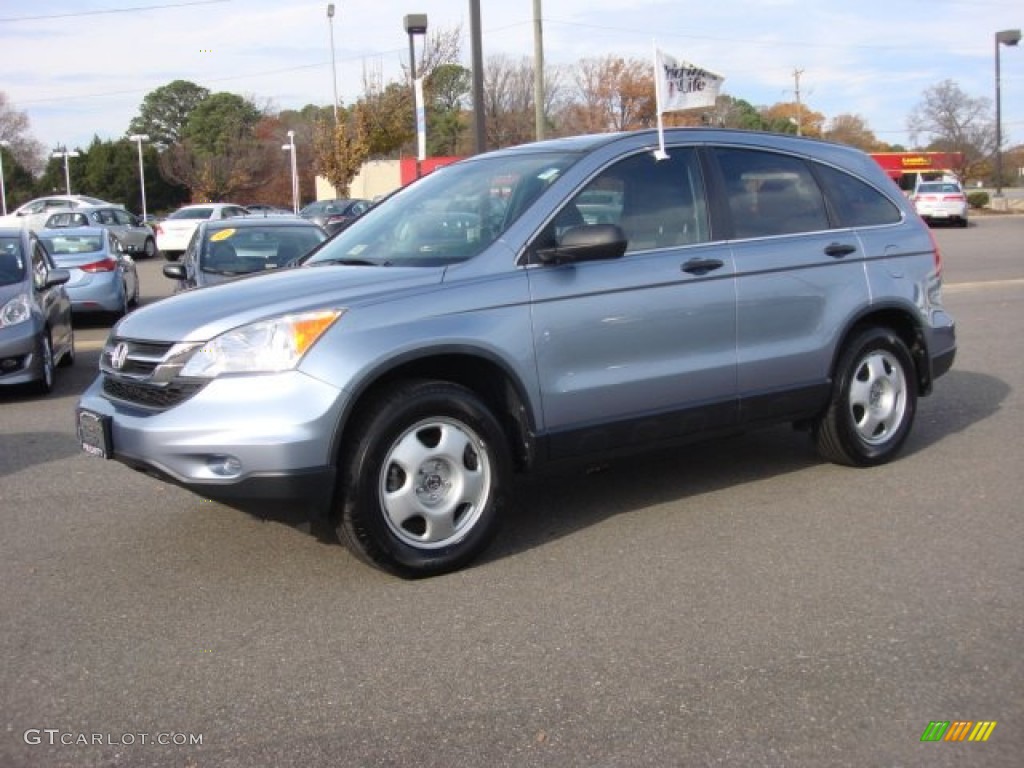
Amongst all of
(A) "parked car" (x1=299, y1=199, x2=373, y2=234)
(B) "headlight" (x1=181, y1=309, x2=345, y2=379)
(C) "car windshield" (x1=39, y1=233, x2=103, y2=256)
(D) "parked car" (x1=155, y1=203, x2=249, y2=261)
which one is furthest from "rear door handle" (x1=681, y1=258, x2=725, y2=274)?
(A) "parked car" (x1=299, y1=199, x2=373, y2=234)

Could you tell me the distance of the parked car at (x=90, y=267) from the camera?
14531mm

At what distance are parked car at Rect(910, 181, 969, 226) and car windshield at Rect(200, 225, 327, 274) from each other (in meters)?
32.3

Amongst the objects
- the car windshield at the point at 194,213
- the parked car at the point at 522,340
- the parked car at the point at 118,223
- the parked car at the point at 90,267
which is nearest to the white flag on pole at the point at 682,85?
the parked car at the point at 522,340

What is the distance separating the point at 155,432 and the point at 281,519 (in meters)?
0.63

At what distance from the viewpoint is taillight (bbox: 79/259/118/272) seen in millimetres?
14594

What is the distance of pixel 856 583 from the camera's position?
15.4 feet

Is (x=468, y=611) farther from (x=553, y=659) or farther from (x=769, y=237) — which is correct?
(x=769, y=237)

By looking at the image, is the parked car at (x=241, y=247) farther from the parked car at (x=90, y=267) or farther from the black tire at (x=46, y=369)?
the parked car at (x=90, y=267)

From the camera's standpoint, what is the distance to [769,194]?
20.2 ft

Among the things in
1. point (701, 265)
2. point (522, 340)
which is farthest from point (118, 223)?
point (522, 340)

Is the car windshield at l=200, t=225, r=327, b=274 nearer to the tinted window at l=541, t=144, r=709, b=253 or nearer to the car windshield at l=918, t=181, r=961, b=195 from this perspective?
the tinted window at l=541, t=144, r=709, b=253

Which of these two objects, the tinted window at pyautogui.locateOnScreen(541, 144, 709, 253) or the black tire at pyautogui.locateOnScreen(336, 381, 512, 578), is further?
the tinted window at pyautogui.locateOnScreen(541, 144, 709, 253)

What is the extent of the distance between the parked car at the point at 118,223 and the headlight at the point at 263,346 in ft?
92.7

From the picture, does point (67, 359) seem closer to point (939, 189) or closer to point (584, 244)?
point (584, 244)
